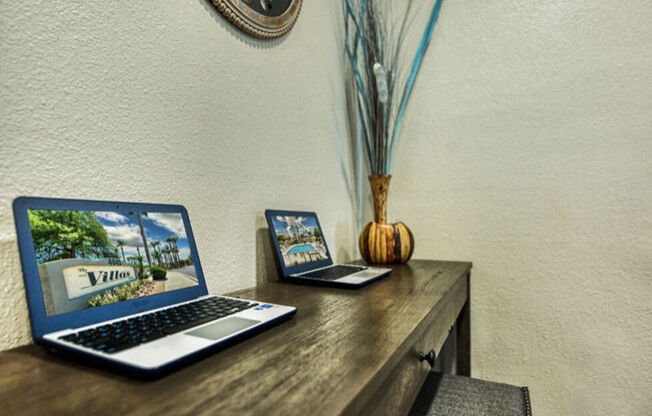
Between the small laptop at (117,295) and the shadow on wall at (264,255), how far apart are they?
27 centimetres

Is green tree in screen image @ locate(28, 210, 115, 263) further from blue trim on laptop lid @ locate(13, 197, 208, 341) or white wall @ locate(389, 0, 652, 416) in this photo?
white wall @ locate(389, 0, 652, 416)

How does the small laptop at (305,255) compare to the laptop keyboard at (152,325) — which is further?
the small laptop at (305,255)

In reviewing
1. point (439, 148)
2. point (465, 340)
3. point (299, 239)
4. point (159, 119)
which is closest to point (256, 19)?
point (159, 119)

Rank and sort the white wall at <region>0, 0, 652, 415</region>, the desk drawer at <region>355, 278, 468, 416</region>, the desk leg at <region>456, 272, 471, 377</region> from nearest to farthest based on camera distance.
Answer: the desk drawer at <region>355, 278, 468, 416</region>, the white wall at <region>0, 0, 652, 415</region>, the desk leg at <region>456, 272, 471, 377</region>

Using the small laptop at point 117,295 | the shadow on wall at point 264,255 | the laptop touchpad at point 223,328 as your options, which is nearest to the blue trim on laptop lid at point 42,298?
the small laptop at point 117,295

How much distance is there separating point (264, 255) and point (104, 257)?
1.39 ft

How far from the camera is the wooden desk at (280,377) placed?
28cm

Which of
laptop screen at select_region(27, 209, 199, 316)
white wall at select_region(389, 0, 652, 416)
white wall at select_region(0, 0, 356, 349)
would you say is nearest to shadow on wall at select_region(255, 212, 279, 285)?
white wall at select_region(0, 0, 356, 349)

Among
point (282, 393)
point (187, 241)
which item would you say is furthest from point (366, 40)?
point (282, 393)

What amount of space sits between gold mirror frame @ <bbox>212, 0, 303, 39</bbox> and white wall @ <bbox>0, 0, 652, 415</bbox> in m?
0.03

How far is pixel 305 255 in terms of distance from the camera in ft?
3.06

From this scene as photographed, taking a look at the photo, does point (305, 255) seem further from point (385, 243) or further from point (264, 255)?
point (385, 243)

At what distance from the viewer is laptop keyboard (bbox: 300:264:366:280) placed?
0.83m

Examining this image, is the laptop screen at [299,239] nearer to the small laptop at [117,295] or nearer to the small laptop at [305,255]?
the small laptop at [305,255]
